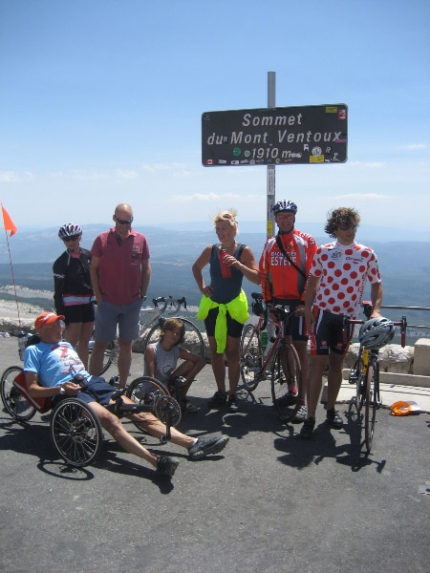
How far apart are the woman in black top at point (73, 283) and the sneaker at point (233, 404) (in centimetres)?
182

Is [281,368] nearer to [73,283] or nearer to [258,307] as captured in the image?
[258,307]

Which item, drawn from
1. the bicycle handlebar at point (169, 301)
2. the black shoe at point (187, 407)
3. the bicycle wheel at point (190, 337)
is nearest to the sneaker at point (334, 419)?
the black shoe at point (187, 407)

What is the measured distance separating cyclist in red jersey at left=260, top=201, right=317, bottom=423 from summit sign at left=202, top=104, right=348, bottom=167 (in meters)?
1.41

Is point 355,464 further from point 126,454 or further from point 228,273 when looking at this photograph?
point 228,273

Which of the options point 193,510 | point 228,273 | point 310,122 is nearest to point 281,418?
point 228,273

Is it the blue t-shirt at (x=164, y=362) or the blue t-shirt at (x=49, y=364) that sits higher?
the blue t-shirt at (x=49, y=364)

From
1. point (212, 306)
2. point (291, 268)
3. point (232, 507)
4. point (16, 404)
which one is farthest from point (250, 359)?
point (232, 507)

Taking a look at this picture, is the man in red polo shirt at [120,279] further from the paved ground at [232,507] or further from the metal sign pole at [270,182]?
the metal sign pole at [270,182]

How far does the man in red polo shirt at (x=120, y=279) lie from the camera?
18.2 ft

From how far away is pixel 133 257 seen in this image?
5.63 metres

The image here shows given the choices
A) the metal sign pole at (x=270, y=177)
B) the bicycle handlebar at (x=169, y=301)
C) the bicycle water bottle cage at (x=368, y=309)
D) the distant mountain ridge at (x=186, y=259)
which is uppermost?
the metal sign pole at (x=270, y=177)

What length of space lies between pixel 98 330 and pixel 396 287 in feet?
400

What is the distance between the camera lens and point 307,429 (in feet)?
15.7

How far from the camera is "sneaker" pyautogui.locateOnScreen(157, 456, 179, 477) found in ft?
12.7
